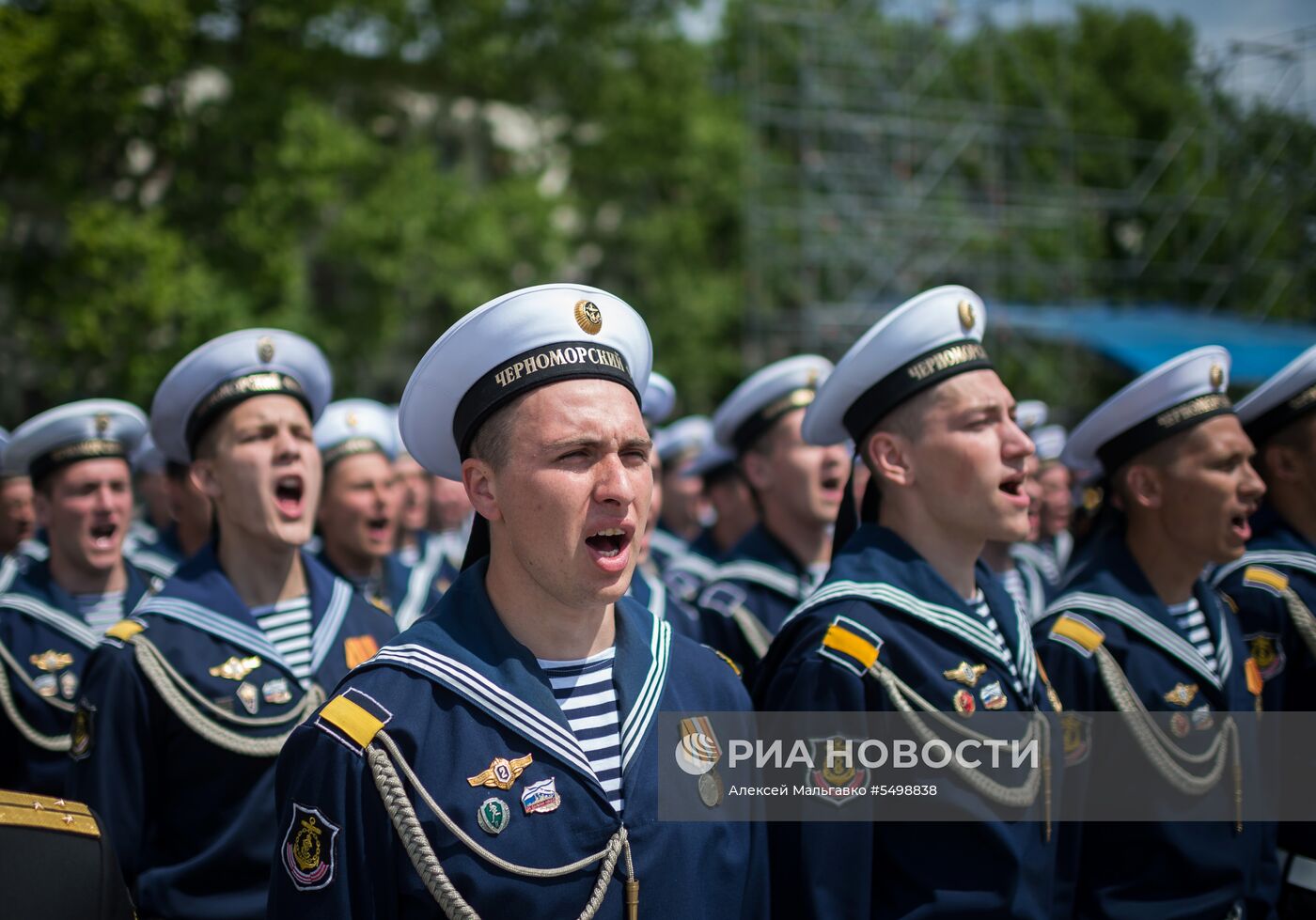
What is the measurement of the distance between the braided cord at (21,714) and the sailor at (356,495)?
1612 mm

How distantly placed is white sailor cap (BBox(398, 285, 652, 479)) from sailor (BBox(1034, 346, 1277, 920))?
1850mm

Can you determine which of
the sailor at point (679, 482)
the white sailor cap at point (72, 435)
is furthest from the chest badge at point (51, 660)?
the sailor at point (679, 482)

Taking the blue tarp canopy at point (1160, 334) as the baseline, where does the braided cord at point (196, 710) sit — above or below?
below

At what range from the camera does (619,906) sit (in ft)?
8.20

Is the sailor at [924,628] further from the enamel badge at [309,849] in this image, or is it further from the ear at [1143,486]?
the enamel badge at [309,849]

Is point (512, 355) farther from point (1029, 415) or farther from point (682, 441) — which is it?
point (682, 441)

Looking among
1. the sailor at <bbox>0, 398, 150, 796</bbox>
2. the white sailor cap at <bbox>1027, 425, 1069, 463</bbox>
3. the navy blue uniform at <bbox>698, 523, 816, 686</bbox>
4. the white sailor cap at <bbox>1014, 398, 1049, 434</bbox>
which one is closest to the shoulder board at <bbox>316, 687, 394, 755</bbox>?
the navy blue uniform at <bbox>698, 523, 816, 686</bbox>

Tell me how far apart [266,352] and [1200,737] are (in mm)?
3171

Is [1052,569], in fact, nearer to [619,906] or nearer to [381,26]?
[619,906]

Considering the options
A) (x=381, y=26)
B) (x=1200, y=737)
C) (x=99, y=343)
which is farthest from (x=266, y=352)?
(x=381, y=26)

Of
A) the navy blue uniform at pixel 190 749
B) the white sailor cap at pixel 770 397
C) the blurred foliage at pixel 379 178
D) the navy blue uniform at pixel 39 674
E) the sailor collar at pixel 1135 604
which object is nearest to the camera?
the navy blue uniform at pixel 190 749

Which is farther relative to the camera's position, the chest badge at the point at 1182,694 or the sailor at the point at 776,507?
the sailor at the point at 776,507

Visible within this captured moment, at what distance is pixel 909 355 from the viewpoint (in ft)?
11.5

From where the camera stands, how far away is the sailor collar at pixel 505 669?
99.0 inches
